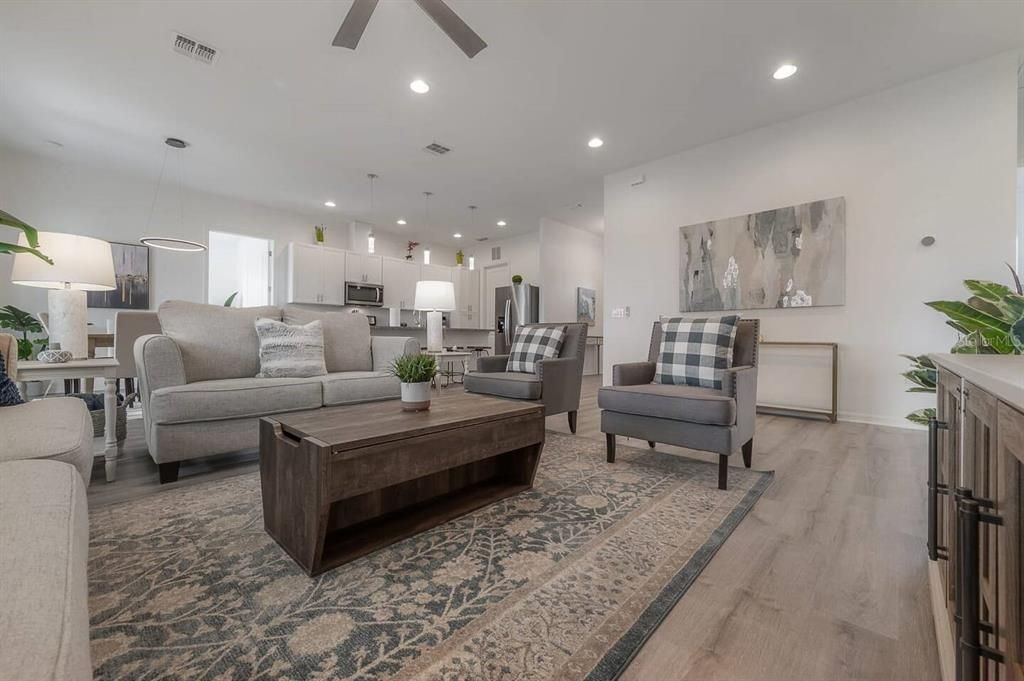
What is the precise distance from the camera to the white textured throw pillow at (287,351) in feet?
8.71

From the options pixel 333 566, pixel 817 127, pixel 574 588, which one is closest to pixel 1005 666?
pixel 574 588

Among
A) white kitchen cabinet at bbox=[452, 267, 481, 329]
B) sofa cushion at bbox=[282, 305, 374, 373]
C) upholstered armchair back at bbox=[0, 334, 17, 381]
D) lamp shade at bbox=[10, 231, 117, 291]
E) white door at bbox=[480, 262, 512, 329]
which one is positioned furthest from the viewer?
white door at bbox=[480, 262, 512, 329]

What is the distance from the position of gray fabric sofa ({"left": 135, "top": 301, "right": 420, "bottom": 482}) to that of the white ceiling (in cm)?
186

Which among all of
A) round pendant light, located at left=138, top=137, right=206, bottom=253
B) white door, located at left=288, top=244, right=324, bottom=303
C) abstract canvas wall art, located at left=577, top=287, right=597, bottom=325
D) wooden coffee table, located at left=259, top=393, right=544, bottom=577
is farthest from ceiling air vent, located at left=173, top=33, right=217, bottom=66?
abstract canvas wall art, located at left=577, top=287, right=597, bottom=325

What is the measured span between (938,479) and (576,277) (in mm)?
6569

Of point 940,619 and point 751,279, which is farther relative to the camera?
point 751,279

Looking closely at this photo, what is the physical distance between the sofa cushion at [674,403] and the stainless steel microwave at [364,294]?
5.16 metres

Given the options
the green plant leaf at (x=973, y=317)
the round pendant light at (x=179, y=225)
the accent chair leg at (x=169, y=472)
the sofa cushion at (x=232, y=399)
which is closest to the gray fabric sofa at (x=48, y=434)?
the sofa cushion at (x=232, y=399)

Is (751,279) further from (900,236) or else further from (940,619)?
(940,619)

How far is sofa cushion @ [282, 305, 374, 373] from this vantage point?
3.11 metres

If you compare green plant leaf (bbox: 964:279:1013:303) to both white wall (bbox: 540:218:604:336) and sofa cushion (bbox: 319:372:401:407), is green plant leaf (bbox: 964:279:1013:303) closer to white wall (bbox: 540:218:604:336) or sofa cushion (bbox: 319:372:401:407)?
sofa cushion (bbox: 319:372:401:407)

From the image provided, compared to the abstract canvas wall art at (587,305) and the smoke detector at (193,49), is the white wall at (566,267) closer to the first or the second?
the abstract canvas wall art at (587,305)

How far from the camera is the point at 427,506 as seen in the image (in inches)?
66.7

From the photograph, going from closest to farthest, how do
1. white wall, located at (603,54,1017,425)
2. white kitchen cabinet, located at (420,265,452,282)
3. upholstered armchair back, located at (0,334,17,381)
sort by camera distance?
upholstered armchair back, located at (0,334,17,381)
white wall, located at (603,54,1017,425)
white kitchen cabinet, located at (420,265,452,282)
